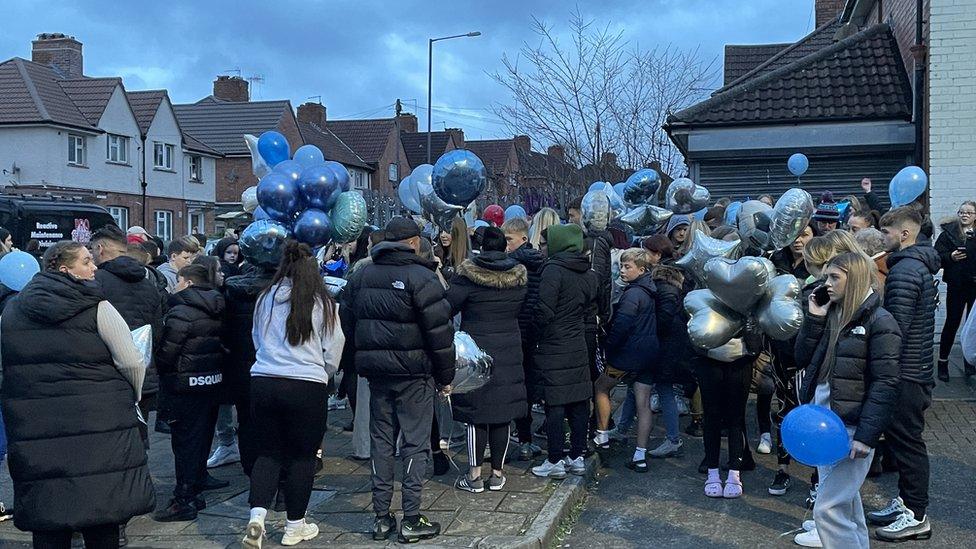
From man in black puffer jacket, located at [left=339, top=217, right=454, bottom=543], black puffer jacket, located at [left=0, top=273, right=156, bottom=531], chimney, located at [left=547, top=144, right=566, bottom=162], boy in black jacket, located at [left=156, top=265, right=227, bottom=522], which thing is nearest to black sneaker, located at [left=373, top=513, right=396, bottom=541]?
man in black puffer jacket, located at [left=339, top=217, right=454, bottom=543]

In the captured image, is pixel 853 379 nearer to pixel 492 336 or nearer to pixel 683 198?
pixel 492 336

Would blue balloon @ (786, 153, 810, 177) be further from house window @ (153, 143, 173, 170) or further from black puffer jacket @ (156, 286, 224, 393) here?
house window @ (153, 143, 173, 170)

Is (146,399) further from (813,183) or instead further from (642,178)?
(813,183)

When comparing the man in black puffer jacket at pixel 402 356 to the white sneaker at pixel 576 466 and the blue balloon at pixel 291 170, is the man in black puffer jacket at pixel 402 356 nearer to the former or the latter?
the blue balloon at pixel 291 170

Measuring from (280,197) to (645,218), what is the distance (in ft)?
14.5

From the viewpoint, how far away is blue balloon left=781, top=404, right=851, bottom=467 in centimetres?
437

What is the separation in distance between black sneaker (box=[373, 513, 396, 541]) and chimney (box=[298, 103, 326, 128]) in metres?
50.3

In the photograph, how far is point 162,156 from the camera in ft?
137

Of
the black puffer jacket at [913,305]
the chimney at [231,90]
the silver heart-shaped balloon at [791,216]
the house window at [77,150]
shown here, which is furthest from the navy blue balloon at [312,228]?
the chimney at [231,90]

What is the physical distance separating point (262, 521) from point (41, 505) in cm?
125

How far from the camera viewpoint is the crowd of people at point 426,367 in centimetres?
461

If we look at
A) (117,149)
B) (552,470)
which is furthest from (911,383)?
(117,149)

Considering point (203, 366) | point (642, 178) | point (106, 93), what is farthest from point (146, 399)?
point (106, 93)

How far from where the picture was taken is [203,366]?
247 inches
